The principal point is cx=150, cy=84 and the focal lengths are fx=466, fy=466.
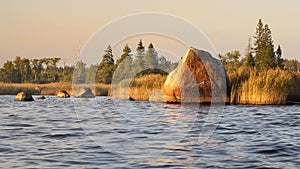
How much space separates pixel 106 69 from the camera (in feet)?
243

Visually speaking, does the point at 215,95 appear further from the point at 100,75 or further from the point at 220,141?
the point at 100,75

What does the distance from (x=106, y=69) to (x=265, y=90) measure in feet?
150

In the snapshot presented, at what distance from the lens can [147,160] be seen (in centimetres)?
1041

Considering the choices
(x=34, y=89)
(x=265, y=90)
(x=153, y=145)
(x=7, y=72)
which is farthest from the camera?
(x=7, y=72)

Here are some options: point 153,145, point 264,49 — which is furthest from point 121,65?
point 153,145

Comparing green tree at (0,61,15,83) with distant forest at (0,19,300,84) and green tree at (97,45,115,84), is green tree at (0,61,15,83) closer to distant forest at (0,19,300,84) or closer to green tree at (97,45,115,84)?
distant forest at (0,19,300,84)

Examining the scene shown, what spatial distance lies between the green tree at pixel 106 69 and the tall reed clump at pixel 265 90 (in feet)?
123

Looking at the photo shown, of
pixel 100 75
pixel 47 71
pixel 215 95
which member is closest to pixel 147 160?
pixel 215 95

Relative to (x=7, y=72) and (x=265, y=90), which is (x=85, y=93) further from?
(x=7, y=72)

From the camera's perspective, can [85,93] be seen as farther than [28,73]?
No

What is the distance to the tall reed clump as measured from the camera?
101ft

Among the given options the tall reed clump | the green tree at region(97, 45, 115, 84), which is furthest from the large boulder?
the green tree at region(97, 45, 115, 84)

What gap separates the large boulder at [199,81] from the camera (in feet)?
106

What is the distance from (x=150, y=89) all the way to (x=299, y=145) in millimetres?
24717
